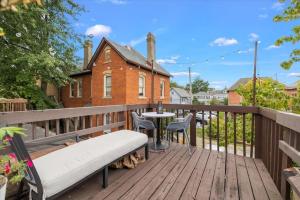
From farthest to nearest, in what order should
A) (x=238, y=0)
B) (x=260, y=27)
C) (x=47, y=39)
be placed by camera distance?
(x=260, y=27) < (x=47, y=39) < (x=238, y=0)

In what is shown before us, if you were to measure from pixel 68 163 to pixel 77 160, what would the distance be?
98 mm

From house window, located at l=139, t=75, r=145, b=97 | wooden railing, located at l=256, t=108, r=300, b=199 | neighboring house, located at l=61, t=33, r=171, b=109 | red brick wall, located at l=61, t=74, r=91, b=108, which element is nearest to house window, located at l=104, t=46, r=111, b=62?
neighboring house, located at l=61, t=33, r=171, b=109

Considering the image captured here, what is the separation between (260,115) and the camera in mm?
3221

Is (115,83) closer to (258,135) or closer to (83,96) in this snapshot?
(83,96)

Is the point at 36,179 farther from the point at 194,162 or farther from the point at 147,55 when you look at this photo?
the point at 147,55

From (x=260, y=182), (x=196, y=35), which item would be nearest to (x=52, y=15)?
(x=260, y=182)

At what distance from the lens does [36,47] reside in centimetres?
783

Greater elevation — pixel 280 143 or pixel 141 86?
pixel 141 86

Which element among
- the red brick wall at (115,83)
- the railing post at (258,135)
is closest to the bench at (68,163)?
the railing post at (258,135)

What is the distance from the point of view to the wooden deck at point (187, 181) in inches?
80.4

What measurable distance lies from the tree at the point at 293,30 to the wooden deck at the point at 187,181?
1878 mm

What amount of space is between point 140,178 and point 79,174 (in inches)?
37.7

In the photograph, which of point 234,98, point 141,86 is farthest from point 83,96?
point 234,98

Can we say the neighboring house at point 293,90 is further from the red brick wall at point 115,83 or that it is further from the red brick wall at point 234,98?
the red brick wall at point 234,98
